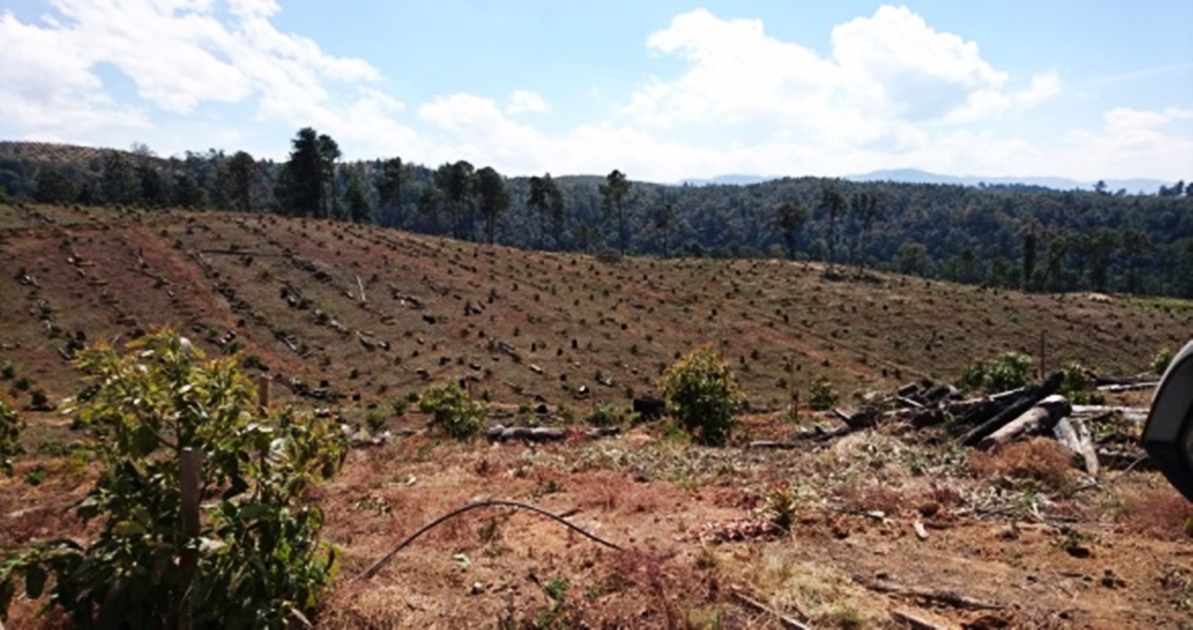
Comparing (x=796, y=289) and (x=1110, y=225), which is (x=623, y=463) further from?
(x=1110, y=225)

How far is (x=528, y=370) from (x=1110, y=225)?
594ft

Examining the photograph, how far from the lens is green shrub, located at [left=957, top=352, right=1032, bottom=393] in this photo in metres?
21.0

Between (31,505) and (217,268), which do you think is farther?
(217,268)

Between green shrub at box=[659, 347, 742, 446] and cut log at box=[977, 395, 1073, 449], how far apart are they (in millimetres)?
6173

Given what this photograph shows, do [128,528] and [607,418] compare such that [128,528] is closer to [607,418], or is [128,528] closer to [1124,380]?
[607,418]

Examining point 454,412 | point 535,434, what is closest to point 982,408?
point 535,434

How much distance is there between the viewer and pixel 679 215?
617ft

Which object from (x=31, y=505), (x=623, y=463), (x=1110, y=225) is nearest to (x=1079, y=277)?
(x=1110, y=225)

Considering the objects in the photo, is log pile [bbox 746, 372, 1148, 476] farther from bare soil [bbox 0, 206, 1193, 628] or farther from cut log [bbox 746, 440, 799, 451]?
bare soil [bbox 0, 206, 1193, 628]

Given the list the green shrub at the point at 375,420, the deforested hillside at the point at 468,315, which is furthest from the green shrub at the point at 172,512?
the deforested hillside at the point at 468,315

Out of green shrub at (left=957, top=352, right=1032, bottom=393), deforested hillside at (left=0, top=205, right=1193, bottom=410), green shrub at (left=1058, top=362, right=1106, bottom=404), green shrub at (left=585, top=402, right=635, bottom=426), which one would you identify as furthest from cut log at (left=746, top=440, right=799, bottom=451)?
deforested hillside at (left=0, top=205, right=1193, bottom=410)

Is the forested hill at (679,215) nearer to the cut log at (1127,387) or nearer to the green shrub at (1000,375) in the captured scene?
the green shrub at (1000,375)

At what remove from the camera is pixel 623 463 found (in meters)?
13.3

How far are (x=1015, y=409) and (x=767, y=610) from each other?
959 centimetres
